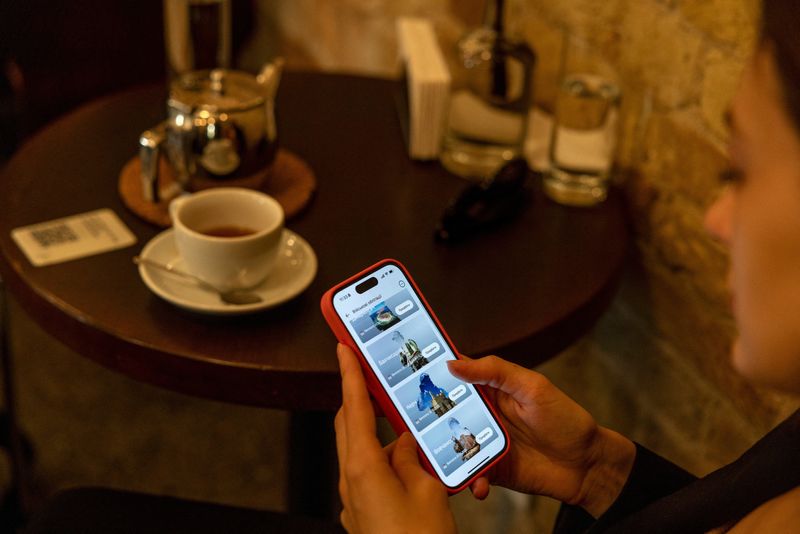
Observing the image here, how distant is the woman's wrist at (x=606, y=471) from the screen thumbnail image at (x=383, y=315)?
223 millimetres

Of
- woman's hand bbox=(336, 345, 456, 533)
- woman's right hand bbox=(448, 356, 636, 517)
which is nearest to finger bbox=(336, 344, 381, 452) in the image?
woman's hand bbox=(336, 345, 456, 533)

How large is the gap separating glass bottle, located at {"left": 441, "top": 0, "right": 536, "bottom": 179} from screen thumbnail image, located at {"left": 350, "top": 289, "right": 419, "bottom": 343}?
0.49 meters

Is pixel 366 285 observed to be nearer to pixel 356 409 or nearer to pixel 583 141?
pixel 356 409

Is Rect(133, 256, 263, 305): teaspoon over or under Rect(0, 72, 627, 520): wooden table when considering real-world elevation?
over

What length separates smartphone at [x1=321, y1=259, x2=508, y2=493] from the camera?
2.49ft

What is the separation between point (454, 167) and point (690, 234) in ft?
1.17

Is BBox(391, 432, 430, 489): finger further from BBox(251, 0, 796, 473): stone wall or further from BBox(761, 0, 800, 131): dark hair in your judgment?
BBox(251, 0, 796, 473): stone wall

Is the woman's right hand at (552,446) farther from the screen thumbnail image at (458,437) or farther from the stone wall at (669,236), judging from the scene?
the stone wall at (669,236)

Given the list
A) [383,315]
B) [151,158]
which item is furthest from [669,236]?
[151,158]

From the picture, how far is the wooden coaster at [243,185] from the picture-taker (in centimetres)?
110

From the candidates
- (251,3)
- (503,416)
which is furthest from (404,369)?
(251,3)

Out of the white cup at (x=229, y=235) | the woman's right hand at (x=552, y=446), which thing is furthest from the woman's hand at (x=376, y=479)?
the white cup at (x=229, y=235)

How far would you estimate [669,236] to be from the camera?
1266 mm

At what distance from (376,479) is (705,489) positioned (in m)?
0.26
